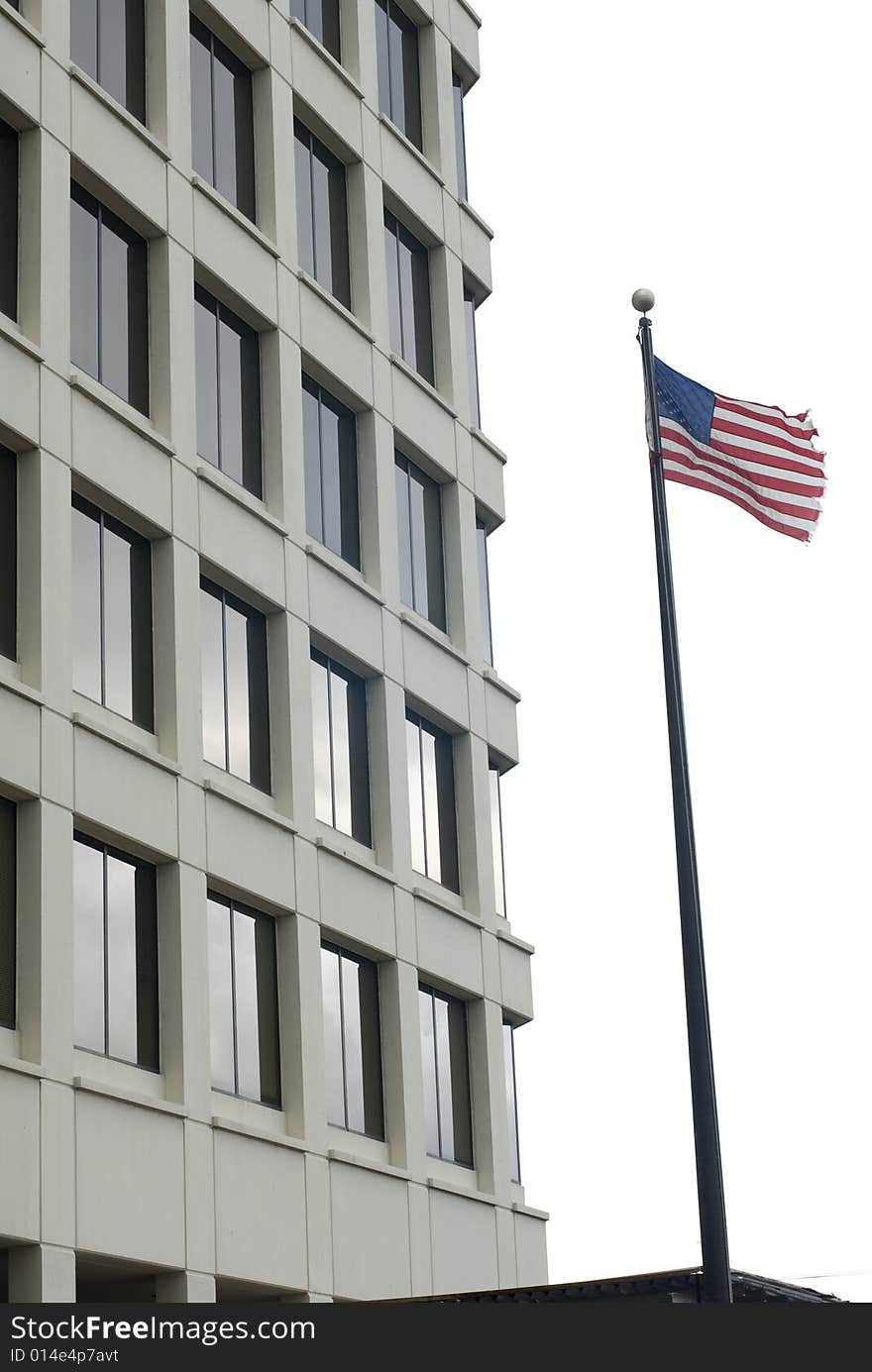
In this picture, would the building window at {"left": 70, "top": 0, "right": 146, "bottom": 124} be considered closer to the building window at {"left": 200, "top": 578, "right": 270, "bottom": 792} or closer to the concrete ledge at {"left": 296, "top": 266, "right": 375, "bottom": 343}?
the concrete ledge at {"left": 296, "top": 266, "right": 375, "bottom": 343}

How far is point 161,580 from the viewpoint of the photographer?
84.2ft

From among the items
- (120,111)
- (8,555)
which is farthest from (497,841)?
(120,111)

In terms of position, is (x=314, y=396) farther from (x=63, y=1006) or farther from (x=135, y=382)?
(x=63, y=1006)

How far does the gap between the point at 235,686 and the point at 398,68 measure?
13.7m

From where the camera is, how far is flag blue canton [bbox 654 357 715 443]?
20.2m

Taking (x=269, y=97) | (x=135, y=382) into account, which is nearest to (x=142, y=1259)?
(x=135, y=382)

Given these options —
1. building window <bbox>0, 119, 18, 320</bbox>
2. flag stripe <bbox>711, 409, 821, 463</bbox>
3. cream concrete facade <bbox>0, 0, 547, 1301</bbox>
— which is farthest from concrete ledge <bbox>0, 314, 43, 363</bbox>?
flag stripe <bbox>711, 409, 821, 463</bbox>

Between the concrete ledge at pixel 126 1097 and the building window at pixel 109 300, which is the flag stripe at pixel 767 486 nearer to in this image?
the building window at pixel 109 300

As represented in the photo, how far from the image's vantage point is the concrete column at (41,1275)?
20.7 m

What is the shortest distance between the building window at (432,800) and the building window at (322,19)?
10609 mm

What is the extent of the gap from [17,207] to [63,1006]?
363 inches

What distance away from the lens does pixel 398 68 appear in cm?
3606

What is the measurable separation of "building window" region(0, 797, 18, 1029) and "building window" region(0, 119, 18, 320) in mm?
5881

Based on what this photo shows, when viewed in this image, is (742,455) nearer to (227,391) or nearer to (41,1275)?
(227,391)
